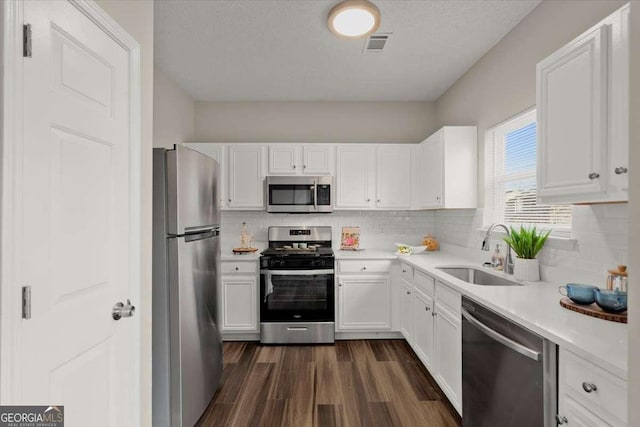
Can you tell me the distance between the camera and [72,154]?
3.53 ft

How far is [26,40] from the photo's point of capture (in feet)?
2.97

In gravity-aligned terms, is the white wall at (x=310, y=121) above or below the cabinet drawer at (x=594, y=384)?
above

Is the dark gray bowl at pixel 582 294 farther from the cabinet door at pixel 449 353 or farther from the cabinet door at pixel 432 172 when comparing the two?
the cabinet door at pixel 432 172

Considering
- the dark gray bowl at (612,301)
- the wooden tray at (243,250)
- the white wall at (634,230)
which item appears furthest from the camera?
the wooden tray at (243,250)

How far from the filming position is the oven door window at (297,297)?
3326mm

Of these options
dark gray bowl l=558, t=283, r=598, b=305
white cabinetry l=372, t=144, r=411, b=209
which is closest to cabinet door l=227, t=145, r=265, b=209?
white cabinetry l=372, t=144, r=411, b=209

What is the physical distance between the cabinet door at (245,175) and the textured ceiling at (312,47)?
0.67 m

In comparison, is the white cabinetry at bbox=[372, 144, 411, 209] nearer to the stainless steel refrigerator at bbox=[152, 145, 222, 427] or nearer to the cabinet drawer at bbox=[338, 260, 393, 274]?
the cabinet drawer at bbox=[338, 260, 393, 274]

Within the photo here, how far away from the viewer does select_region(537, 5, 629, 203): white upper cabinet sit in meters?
1.21

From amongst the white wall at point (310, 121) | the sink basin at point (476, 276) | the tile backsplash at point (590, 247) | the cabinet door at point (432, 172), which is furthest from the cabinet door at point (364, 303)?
the white wall at point (310, 121)

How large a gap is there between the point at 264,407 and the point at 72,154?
2.01 meters

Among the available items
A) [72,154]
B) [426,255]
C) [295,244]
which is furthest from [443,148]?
[72,154]

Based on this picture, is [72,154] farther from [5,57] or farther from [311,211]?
[311,211]

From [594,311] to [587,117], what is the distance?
802mm
